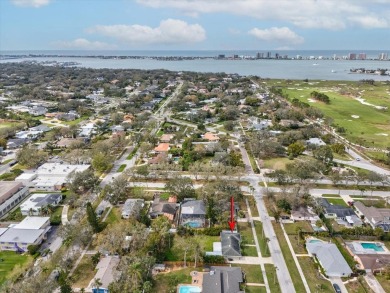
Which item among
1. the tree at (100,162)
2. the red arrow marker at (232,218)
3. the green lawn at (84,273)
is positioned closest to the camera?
the green lawn at (84,273)

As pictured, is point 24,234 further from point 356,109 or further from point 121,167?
point 356,109

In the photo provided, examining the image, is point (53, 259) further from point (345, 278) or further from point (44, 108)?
point (44, 108)

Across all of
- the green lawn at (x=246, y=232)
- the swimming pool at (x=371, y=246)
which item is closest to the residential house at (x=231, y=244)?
the green lawn at (x=246, y=232)

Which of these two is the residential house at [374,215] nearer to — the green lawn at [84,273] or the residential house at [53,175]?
the green lawn at [84,273]

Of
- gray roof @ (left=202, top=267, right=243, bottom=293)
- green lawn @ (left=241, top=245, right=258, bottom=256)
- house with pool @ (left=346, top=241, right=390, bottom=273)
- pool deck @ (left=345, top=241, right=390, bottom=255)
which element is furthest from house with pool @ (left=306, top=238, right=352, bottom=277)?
gray roof @ (left=202, top=267, right=243, bottom=293)

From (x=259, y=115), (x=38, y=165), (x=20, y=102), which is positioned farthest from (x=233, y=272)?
(x=20, y=102)

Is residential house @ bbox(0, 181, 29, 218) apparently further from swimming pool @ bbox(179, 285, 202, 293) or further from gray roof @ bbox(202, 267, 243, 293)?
gray roof @ bbox(202, 267, 243, 293)
